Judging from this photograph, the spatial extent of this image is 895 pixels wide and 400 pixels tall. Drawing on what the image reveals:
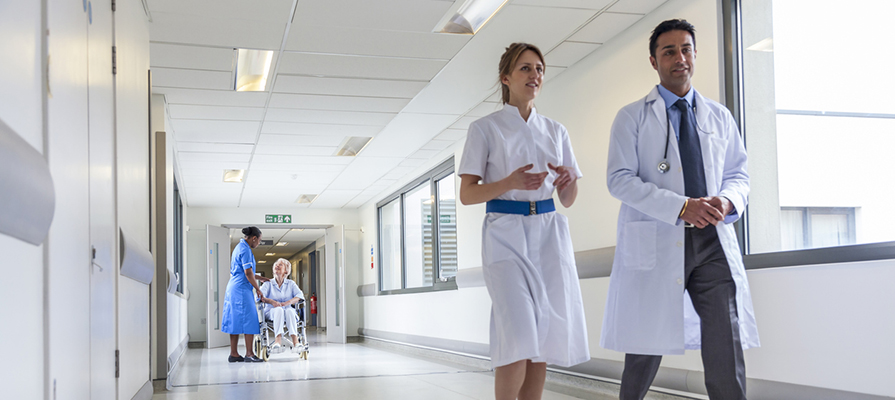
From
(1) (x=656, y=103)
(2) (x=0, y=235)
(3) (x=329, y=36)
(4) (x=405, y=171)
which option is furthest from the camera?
(4) (x=405, y=171)

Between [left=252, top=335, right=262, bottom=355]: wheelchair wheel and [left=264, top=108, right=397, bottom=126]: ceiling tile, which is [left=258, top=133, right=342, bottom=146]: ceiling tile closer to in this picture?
[left=264, top=108, right=397, bottom=126]: ceiling tile

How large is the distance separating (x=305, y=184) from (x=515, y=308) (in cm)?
878

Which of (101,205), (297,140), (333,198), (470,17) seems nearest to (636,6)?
(470,17)

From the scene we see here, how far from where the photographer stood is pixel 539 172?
215cm

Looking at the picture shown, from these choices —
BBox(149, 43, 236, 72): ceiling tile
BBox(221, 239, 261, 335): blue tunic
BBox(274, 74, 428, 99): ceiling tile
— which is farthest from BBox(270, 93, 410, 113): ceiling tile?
BBox(221, 239, 261, 335): blue tunic

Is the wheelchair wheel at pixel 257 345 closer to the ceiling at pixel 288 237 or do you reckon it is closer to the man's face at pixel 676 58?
the man's face at pixel 676 58

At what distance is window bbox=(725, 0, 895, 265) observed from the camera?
113 inches

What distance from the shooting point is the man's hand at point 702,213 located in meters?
2.03

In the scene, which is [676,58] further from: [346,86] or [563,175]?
[346,86]

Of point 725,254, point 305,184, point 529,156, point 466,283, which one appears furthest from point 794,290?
point 305,184

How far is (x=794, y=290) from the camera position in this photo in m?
3.13

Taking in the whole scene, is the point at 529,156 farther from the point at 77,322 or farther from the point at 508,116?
the point at 77,322

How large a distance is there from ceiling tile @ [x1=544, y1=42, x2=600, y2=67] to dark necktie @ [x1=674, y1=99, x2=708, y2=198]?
2.72 m

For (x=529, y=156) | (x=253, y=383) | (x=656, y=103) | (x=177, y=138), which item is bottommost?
(x=253, y=383)
